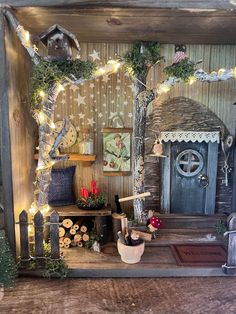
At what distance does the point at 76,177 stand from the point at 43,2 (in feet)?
4.73

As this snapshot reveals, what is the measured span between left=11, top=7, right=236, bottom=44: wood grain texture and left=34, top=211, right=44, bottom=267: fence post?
130cm

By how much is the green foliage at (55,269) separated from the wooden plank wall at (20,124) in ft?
0.94

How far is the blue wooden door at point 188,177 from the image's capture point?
2.64 metres

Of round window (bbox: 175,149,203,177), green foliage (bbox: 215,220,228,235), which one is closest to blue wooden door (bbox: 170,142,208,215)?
round window (bbox: 175,149,203,177)

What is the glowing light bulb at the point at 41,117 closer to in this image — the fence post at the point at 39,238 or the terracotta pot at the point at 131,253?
the fence post at the point at 39,238

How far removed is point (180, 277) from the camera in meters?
1.91

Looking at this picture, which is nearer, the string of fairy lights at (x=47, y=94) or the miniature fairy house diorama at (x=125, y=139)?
the string of fairy lights at (x=47, y=94)

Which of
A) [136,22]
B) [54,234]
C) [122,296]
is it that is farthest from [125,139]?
[122,296]

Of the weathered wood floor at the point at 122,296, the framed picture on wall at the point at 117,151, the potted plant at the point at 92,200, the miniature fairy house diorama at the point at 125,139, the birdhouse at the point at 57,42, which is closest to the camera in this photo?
the weathered wood floor at the point at 122,296

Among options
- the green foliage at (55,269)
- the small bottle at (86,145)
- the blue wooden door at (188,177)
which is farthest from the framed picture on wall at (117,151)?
the green foliage at (55,269)

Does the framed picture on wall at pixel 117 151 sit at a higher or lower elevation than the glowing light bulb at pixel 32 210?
higher

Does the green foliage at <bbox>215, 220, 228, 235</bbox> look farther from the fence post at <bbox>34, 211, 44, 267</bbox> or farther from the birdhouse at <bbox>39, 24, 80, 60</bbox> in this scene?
the birdhouse at <bbox>39, 24, 80, 60</bbox>

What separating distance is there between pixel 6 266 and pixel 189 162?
66.8 inches

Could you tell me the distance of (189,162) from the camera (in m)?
2.65
